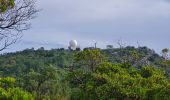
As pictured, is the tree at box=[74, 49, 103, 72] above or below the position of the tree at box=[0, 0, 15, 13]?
below

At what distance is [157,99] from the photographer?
15.5 m

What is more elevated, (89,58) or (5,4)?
(5,4)

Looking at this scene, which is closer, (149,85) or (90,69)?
(149,85)

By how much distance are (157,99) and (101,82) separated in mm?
2341

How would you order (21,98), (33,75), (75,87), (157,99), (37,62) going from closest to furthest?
(157,99), (21,98), (75,87), (33,75), (37,62)

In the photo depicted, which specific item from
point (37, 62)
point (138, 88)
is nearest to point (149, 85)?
point (138, 88)

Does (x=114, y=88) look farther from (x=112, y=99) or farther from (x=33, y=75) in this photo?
(x=33, y=75)

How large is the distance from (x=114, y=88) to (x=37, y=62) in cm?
3559

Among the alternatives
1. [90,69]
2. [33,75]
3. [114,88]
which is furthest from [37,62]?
[114,88]

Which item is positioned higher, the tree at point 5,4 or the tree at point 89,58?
the tree at point 5,4

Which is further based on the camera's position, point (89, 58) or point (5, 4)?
point (89, 58)

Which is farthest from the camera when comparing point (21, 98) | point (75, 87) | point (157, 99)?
point (75, 87)

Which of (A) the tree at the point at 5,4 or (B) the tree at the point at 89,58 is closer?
(A) the tree at the point at 5,4

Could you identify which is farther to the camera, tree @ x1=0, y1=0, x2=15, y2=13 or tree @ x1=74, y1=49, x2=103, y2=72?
tree @ x1=74, y1=49, x2=103, y2=72
